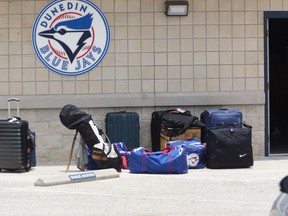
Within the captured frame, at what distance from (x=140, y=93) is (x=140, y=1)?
175 centimetres

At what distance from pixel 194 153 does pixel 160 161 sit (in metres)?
0.93

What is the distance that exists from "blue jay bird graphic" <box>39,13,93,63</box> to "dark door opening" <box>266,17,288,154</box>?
23.9ft

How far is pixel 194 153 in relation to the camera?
38.7ft

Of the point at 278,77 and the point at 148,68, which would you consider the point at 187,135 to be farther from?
the point at 278,77

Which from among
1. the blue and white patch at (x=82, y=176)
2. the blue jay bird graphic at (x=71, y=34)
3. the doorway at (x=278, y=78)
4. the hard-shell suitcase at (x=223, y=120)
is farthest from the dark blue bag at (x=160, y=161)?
the doorway at (x=278, y=78)

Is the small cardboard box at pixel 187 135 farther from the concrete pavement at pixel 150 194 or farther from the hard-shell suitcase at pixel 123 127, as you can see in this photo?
the concrete pavement at pixel 150 194

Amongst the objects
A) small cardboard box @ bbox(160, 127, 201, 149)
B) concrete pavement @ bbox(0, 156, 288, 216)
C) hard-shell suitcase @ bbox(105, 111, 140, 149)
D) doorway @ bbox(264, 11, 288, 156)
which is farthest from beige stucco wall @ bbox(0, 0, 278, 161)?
doorway @ bbox(264, 11, 288, 156)

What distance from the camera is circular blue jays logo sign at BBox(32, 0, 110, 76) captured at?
12992 mm

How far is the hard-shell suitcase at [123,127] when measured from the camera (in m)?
12.8

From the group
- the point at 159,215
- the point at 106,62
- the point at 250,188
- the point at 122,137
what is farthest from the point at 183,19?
the point at 159,215

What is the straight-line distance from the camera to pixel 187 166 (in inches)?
450

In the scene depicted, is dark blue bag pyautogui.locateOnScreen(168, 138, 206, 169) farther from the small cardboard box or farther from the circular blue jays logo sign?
the circular blue jays logo sign

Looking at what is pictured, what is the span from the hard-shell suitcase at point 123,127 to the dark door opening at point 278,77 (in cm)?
681

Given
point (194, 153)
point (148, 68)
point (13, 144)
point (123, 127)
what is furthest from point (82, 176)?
point (148, 68)
